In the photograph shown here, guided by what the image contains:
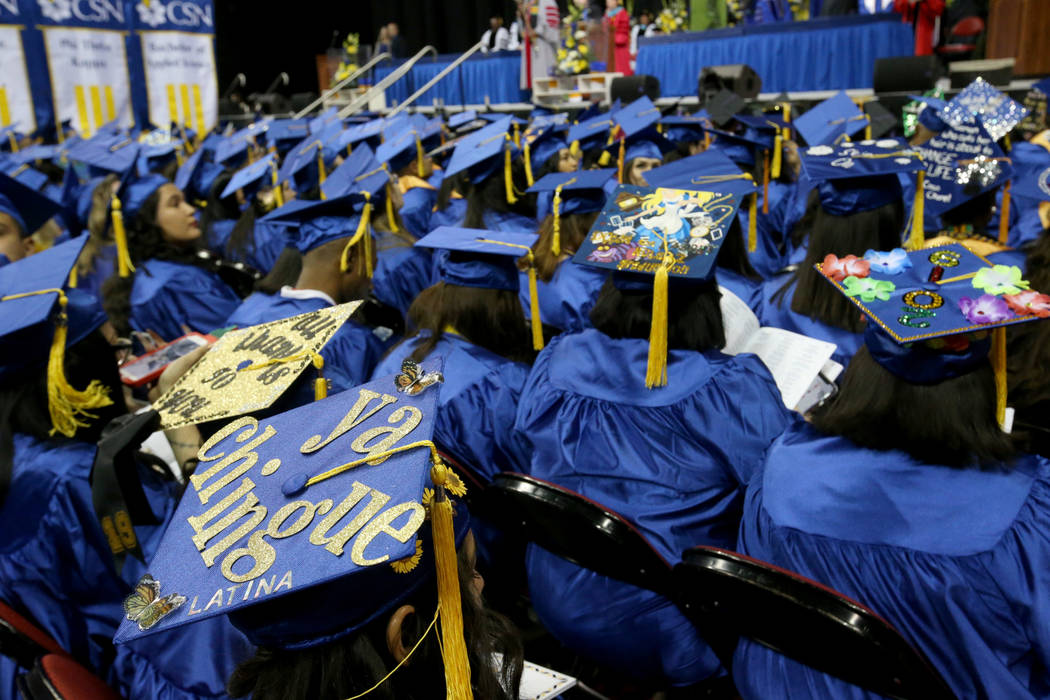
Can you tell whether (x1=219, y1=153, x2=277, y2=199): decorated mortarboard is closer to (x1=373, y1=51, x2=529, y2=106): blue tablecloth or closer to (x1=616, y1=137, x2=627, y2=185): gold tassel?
(x1=616, y1=137, x2=627, y2=185): gold tassel

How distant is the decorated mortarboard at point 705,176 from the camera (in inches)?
115

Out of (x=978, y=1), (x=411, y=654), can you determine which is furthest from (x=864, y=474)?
(x=978, y=1)

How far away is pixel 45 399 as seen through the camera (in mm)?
1720

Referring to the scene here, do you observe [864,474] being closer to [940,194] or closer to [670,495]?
[670,495]

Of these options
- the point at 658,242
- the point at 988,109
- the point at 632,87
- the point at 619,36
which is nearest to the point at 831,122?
the point at 988,109

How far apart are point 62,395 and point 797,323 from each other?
2.18 metres

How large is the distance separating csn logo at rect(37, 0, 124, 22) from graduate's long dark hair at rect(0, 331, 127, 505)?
940cm

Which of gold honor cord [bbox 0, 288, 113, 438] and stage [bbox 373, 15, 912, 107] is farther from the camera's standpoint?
stage [bbox 373, 15, 912, 107]

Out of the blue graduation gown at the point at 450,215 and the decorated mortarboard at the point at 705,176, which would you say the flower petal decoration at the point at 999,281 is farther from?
the blue graduation gown at the point at 450,215

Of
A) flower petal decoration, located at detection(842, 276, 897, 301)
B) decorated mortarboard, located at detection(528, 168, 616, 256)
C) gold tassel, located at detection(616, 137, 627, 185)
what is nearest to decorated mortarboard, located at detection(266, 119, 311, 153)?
gold tassel, located at detection(616, 137, 627, 185)

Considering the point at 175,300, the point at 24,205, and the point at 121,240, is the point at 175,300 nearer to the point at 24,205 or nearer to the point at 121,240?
the point at 121,240

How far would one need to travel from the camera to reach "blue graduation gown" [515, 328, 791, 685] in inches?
69.1

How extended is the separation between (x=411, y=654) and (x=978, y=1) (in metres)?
10.9

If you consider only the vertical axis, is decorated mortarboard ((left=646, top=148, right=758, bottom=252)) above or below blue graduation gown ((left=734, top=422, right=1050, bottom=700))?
above
